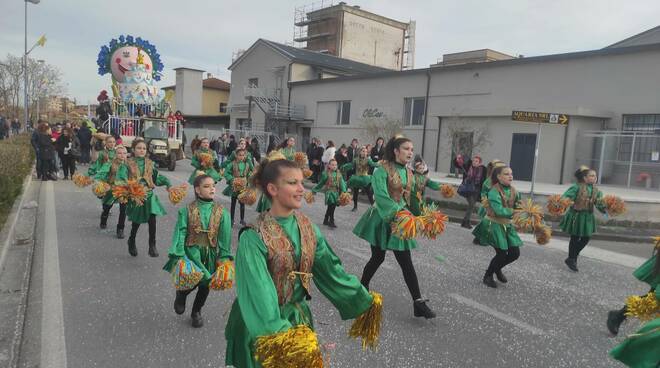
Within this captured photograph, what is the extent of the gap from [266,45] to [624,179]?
92.6 feet

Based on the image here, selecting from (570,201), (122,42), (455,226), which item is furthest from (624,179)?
(122,42)

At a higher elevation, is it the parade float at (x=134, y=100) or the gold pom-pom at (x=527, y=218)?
the parade float at (x=134, y=100)

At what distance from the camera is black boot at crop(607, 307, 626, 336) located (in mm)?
5082

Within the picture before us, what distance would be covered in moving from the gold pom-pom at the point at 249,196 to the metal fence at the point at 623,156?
50.0 ft

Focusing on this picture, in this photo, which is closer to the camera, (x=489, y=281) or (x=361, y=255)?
(x=489, y=281)

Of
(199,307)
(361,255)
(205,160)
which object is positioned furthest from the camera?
(205,160)

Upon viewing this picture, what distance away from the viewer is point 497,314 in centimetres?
554

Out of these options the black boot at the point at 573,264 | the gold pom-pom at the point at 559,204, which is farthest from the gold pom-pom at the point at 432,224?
the black boot at the point at 573,264

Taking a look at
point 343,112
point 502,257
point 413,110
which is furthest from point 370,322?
point 343,112

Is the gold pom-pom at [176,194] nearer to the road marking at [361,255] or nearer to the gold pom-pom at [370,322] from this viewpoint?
the road marking at [361,255]

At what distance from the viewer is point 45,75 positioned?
4241 centimetres

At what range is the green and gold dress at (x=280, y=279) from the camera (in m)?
2.38

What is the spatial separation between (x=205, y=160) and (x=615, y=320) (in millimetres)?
7242

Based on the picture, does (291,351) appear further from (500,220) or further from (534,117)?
(534,117)
